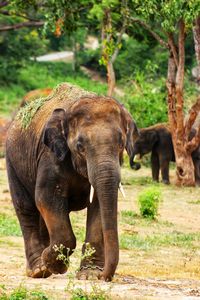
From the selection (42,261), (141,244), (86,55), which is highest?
(42,261)

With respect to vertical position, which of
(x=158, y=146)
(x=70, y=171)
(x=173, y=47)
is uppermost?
(x=70, y=171)

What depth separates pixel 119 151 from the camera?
27.8 feet

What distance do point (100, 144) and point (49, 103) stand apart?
1553 mm

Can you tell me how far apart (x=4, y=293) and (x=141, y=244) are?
5.52m

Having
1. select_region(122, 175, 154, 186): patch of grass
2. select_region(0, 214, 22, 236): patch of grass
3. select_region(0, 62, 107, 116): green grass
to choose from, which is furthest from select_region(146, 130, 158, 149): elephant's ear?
select_region(0, 62, 107, 116): green grass

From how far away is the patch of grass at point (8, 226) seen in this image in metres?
13.1

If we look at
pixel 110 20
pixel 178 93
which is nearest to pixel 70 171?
pixel 178 93

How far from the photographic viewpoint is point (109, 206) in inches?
317

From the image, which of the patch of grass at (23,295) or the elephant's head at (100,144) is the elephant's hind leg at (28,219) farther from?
the patch of grass at (23,295)

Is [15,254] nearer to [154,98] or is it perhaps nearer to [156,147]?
[156,147]

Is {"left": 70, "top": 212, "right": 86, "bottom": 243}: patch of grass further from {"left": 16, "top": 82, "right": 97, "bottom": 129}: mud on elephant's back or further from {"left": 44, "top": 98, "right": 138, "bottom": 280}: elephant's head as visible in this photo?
{"left": 44, "top": 98, "right": 138, "bottom": 280}: elephant's head

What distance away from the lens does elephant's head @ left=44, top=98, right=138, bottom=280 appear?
8031 mm

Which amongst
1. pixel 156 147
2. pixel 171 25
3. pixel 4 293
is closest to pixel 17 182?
pixel 4 293

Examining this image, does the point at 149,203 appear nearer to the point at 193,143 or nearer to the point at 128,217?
the point at 128,217
